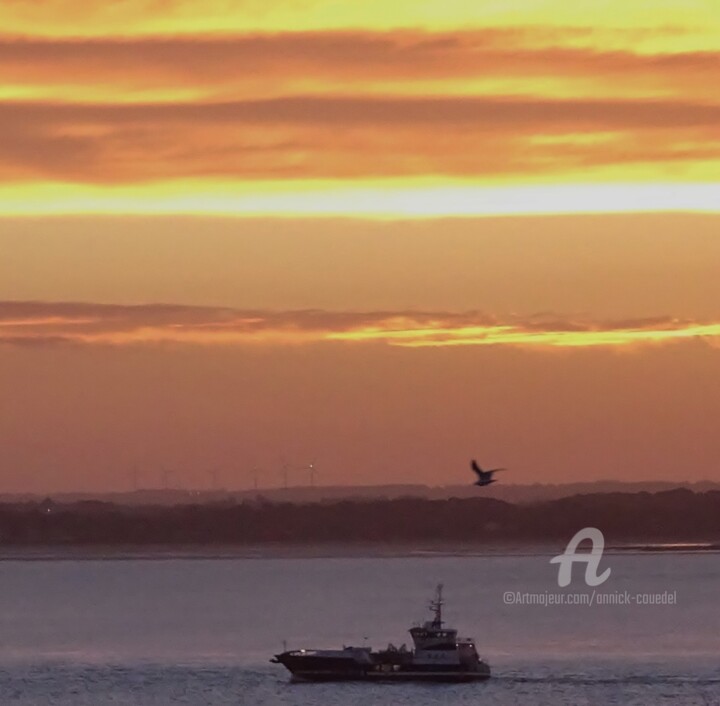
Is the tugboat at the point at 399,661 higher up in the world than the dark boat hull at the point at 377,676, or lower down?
higher up

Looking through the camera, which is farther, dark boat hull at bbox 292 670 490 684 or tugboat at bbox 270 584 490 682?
dark boat hull at bbox 292 670 490 684

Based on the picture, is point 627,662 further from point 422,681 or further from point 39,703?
point 39,703

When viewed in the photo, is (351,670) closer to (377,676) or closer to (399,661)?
(377,676)

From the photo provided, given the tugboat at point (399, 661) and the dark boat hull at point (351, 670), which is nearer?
the tugboat at point (399, 661)

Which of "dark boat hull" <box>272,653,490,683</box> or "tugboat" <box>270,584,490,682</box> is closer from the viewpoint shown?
"tugboat" <box>270,584,490,682</box>

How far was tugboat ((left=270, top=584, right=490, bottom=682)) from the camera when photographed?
9538 cm

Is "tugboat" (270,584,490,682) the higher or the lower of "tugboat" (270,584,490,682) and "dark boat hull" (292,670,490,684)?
the higher

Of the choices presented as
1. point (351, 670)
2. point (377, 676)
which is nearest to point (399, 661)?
point (377, 676)

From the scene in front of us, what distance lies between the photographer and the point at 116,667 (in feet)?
342

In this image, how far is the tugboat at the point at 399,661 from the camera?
9538 cm

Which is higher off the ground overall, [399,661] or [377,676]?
[399,661]

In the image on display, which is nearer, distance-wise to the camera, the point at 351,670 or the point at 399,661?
the point at 351,670

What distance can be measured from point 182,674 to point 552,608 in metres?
90.9

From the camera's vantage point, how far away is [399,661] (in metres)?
97.4
